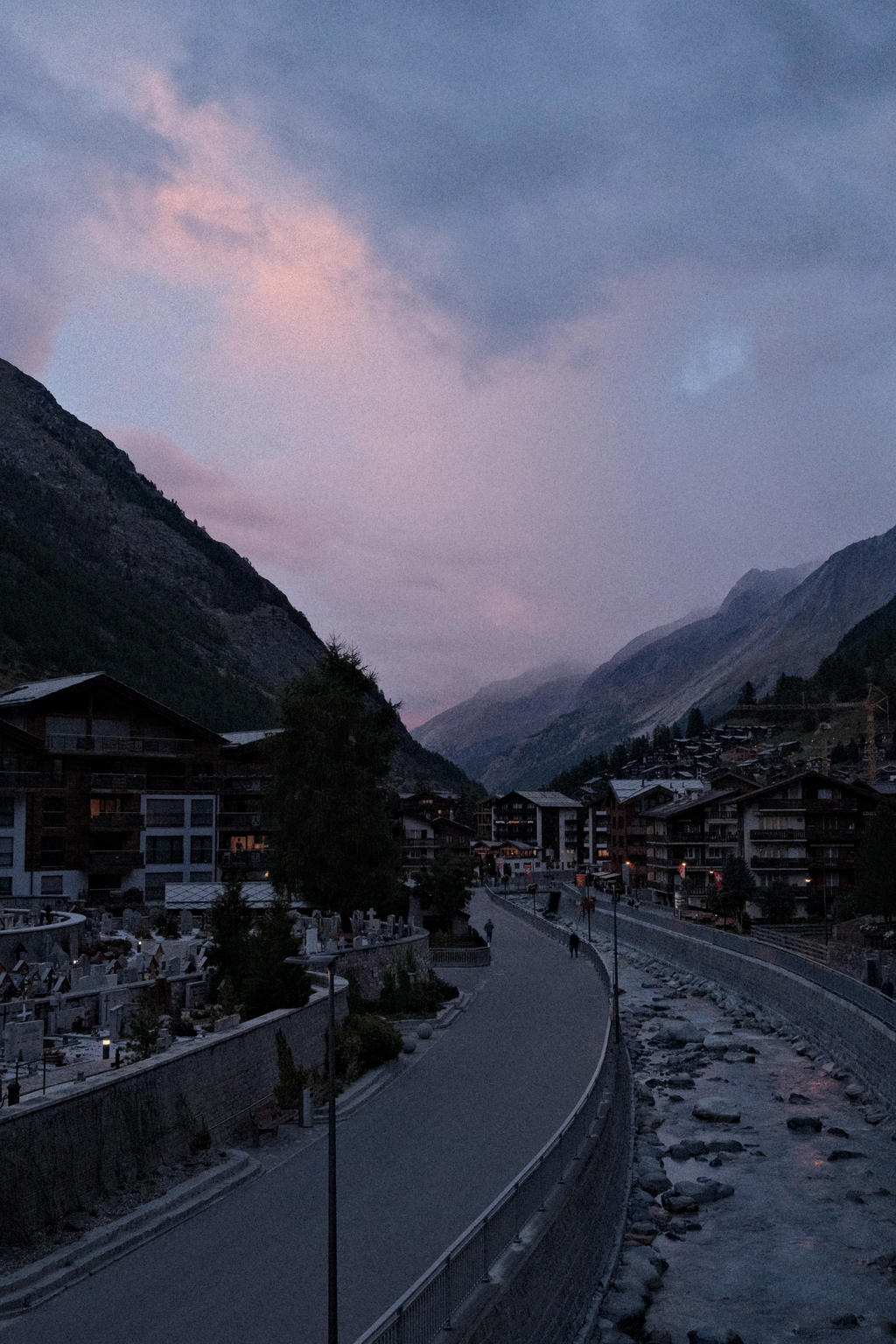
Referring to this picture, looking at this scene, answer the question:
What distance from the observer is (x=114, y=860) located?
68750 mm

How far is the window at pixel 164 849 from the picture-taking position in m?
72.2

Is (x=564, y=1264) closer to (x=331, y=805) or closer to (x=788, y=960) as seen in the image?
(x=331, y=805)

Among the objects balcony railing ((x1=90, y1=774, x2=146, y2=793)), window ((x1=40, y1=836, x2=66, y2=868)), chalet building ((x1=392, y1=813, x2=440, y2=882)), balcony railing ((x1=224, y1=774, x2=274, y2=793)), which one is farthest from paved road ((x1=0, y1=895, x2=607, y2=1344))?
chalet building ((x1=392, y1=813, x2=440, y2=882))

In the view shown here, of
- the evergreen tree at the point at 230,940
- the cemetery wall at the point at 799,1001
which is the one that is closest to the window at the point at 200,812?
the cemetery wall at the point at 799,1001

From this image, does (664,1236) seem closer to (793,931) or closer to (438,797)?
(793,931)

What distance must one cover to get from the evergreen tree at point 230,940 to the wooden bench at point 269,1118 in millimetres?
4518

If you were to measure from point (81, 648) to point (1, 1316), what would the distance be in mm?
169371

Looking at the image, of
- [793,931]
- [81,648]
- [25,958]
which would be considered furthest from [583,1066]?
[81,648]

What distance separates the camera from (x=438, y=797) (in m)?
161

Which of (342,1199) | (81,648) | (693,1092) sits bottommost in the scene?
(693,1092)

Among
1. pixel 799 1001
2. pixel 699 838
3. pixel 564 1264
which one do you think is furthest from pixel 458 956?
pixel 699 838

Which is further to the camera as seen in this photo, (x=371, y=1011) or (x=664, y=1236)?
(x=371, y=1011)

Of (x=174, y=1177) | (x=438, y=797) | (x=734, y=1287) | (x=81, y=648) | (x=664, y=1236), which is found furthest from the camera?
(x=81, y=648)

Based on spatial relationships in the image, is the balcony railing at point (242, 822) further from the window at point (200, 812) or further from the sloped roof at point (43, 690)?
the sloped roof at point (43, 690)
